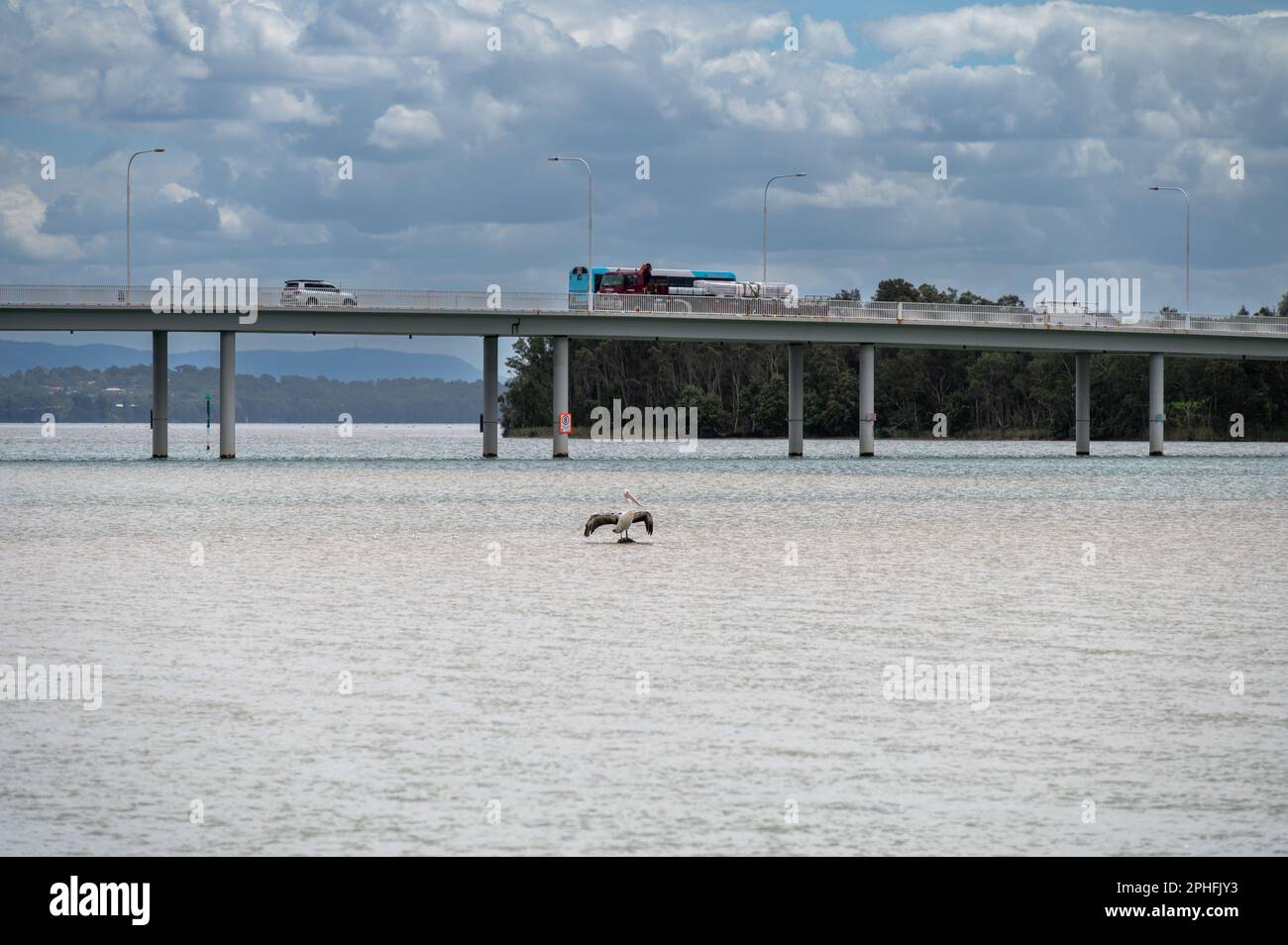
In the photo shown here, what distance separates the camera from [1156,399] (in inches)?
4966

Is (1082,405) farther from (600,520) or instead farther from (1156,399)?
(600,520)

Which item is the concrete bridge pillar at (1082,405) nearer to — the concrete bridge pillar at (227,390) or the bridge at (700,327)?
the bridge at (700,327)

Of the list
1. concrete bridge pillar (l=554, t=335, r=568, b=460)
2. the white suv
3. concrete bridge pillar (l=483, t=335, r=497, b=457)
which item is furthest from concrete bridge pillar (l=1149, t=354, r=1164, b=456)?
the white suv

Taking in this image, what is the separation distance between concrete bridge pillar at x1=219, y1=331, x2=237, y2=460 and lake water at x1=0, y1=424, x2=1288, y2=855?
2404 inches

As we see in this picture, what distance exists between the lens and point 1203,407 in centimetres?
19125

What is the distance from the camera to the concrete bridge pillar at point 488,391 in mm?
106625

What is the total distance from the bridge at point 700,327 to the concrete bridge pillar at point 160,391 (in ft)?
0.29

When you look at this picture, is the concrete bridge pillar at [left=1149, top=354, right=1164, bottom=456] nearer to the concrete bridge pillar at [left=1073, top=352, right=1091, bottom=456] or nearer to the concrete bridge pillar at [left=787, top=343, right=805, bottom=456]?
the concrete bridge pillar at [left=1073, top=352, right=1091, bottom=456]

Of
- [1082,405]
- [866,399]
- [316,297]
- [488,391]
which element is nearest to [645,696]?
[316,297]

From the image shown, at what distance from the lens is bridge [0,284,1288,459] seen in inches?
3802

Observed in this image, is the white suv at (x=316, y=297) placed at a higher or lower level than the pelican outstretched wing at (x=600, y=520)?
higher

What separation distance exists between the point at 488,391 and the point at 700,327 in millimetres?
13796

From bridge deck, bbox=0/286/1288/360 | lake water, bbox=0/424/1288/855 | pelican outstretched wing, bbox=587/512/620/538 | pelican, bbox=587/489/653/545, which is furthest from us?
bridge deck, bbox=0/286/1288/360

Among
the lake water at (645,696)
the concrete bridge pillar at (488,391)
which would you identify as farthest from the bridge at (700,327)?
the lake water at (645,696)
